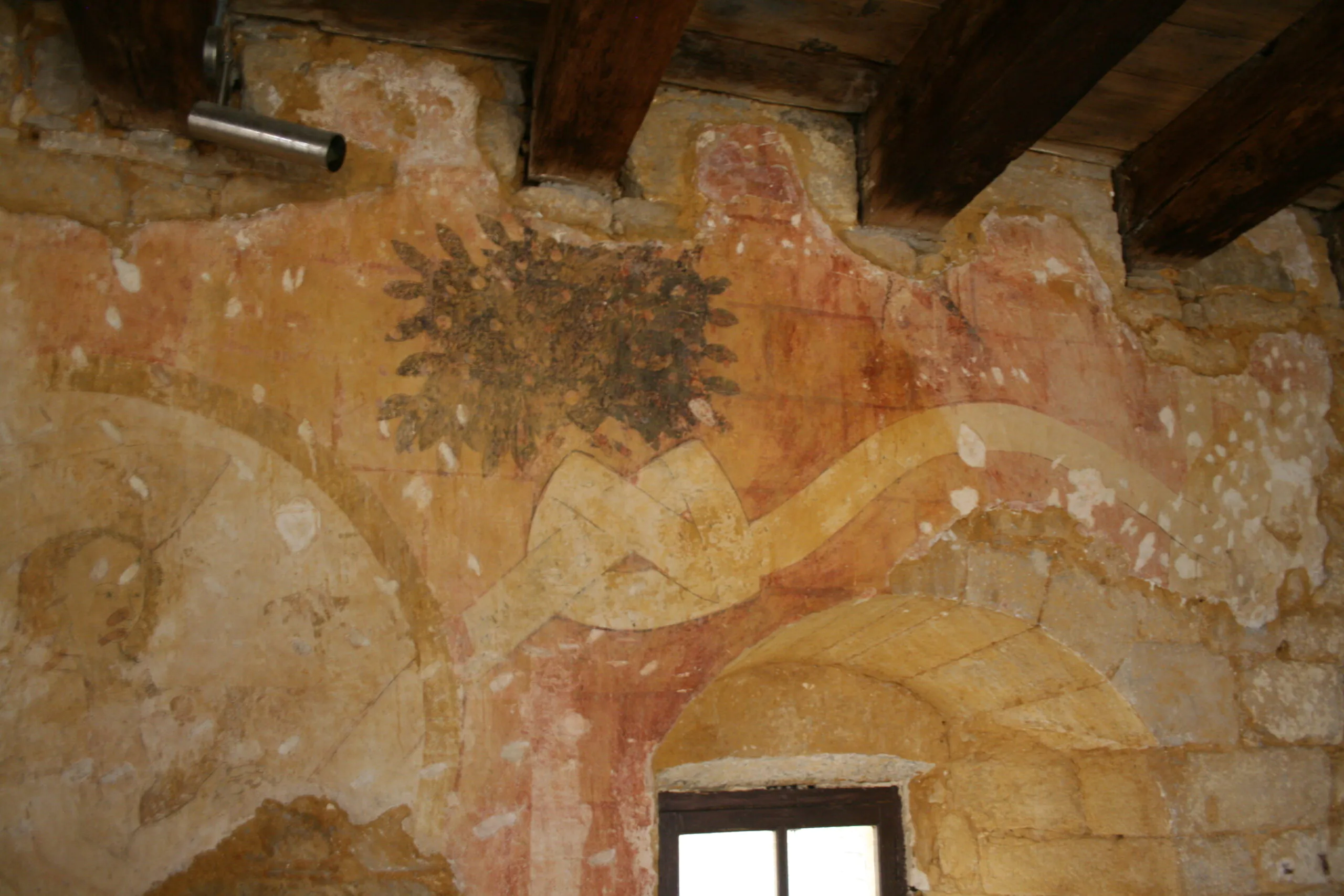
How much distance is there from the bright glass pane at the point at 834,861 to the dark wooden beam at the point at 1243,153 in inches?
68.1

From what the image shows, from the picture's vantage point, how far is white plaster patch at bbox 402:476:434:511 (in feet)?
6.45

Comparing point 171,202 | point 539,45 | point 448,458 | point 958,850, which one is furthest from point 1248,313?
point 171,202

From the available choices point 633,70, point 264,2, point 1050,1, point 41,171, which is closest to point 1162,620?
point 1050,1

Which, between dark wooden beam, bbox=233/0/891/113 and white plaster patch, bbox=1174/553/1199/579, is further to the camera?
white plaster patch, bbox=1174/553/1199/579

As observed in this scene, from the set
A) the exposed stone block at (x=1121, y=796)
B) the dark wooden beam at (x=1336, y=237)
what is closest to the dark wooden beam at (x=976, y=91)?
the dark wooden beam at (x=1336, y=237)

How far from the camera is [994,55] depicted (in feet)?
6.45

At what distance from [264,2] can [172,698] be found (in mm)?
1407

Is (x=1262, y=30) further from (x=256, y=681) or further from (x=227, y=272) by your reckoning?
(x=256, y=681)

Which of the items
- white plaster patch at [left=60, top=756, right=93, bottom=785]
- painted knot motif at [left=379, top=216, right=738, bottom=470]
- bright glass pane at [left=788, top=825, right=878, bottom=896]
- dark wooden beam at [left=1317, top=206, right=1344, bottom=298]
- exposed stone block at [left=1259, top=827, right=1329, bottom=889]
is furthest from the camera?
dark wooden beam at [left=1317, top=206, right=1344, bottom=298]

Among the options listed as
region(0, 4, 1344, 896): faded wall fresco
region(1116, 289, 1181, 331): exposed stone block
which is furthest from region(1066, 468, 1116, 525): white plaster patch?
region(1116, 289, 1181, 331): exposed stone block

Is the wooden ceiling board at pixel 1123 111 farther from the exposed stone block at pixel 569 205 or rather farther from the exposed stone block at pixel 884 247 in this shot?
the exposed stone block at pixel 569 205

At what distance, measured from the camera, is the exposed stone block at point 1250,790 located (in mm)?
2342

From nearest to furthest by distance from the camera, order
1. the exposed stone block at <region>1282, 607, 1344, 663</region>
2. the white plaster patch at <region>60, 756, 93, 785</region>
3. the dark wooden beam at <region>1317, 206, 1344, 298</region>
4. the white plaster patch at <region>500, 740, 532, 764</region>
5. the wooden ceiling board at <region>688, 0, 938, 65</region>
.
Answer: the white plaster patch at <region>60, 756, 93, 785</region>, the white plaster patch at <region>500, 740, 532, 764</region>, the wooden ceiling board at <region>688, 0, 938, 65</region>, the exposed stone block at <region>1282, 607, 1344, 663</region>, the dark wooden beam at <region>1317, 206, 1344, 298</region>

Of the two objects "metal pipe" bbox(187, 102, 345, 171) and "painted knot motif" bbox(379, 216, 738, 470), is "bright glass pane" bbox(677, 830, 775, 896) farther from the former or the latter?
"metal pipe" bbox(187, 102, 345, 171)
